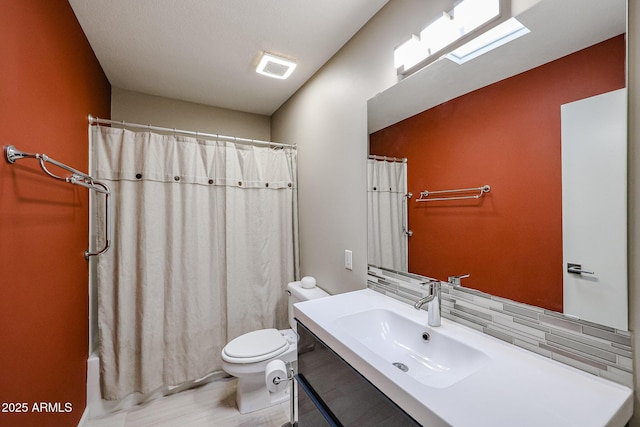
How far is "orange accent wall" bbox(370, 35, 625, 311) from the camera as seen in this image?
2.78 feet

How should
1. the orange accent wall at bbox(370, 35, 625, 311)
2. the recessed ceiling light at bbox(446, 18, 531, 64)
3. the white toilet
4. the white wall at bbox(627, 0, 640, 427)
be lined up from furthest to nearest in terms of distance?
1. the white toilet
2. the recessed ceiling light at bbox(446, 18, 531, 64)
3. the orange accent wall at bbox(370, 35, 625, 311)
4. the white wall at bbox(627, 0, 640, 427)

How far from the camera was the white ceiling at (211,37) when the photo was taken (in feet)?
4.86

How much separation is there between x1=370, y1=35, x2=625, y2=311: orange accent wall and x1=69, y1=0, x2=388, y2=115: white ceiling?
0.89 meters

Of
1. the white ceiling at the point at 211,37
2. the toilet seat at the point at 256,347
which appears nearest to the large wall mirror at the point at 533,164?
the white ceiling at the point at 211,37

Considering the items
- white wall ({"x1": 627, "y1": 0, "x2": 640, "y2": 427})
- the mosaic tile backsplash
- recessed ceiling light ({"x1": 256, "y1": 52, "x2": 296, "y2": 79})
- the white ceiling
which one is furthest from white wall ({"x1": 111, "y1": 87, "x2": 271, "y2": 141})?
white wall ({"x1": 627, "y1": 0, "x2": 640, "y2": 427})

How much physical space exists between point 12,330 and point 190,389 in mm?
1501

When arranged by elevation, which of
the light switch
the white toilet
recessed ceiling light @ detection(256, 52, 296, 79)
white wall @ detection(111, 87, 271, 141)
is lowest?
the white toilet

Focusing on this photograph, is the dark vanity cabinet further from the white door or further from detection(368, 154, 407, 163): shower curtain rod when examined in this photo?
detection(368, 154, 407, 163): shower curtain rod

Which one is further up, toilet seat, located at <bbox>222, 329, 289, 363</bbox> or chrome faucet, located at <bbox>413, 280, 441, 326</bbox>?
chrome faucet, located at <bbox>413, 280, 441, 326</bbox>

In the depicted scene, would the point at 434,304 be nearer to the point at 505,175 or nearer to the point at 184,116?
the point at 505,175

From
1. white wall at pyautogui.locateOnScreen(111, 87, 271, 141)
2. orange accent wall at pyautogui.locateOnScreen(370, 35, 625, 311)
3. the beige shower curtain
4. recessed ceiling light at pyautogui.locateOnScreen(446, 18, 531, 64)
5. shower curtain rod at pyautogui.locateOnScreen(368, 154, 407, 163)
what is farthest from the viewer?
white wall at pyautogui.locateOnScreen(111, 87, 271, 141)

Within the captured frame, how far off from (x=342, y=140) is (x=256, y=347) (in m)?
1.56

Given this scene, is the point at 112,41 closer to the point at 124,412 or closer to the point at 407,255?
the point at 407,255

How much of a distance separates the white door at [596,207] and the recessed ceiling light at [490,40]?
0.34m
